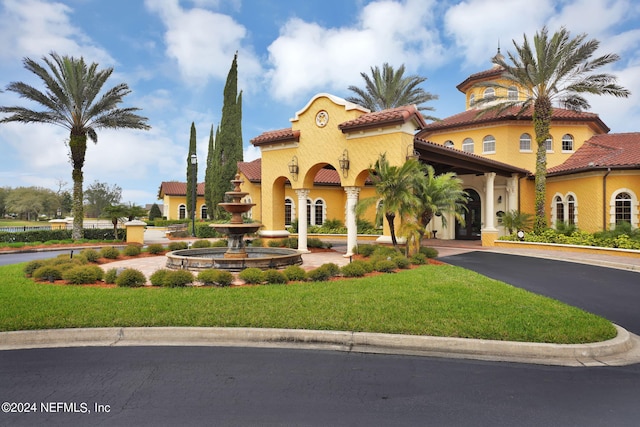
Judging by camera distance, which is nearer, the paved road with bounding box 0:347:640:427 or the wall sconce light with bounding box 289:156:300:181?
the paved road with bounding box 0:347:640:427

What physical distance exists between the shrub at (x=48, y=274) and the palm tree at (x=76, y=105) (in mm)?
16144

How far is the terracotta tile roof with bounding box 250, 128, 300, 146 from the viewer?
1720 cm

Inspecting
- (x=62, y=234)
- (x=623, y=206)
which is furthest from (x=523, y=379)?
(x=62, y=234)

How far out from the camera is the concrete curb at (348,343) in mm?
5379

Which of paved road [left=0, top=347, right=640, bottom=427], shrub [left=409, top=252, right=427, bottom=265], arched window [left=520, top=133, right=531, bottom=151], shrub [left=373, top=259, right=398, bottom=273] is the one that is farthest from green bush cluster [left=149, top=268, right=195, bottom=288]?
arched window [left=520, top=133, right=531, bottom=151]

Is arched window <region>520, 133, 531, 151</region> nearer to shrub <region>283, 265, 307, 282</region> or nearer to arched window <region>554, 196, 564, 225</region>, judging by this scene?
arched window <region>554, 196, 564, 225</region>

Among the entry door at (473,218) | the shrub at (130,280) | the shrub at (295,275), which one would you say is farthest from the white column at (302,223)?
the entry door at (473,218)

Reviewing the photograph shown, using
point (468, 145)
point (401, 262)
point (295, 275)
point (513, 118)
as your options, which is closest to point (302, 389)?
point (295, 275)

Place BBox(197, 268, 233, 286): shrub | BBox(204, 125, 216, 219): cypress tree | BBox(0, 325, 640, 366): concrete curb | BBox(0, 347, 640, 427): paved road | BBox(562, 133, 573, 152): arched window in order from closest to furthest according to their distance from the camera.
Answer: BBox(0, 347, 640, 427): paved road, BBox(0, 325, 640, 366): concrete curb, BBox(197, 268, 233, 286): shrub, BBox(562, 133, 573, 152): arched window, BBox(204, 125, 216, 219): cypress tree

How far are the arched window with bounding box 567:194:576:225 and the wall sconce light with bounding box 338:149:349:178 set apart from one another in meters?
15.8

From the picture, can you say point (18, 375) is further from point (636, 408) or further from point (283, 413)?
point (636, 408)

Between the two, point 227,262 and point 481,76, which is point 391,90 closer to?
point 481,76

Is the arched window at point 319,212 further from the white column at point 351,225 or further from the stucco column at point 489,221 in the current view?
the white column at point 351,225

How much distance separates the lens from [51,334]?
5.97 meters
